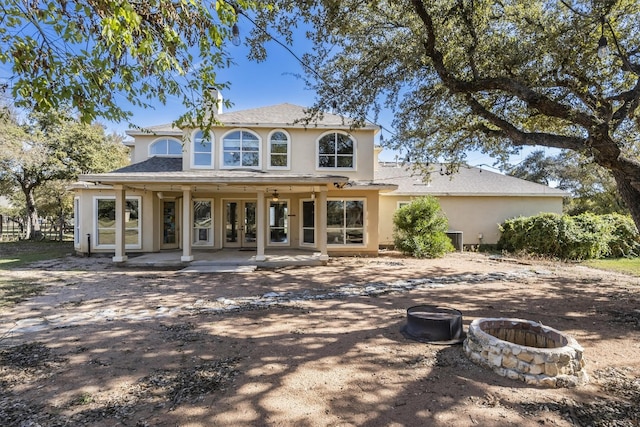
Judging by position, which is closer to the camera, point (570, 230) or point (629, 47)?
point (629, 47)

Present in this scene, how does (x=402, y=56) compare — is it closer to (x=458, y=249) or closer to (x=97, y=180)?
(x=97, y=180)

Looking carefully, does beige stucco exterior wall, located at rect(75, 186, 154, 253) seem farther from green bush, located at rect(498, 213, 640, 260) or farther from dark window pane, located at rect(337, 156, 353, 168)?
green bush, located at rect(498, 213, 640, 260)

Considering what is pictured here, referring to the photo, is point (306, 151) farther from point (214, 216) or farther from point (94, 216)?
point (94, 216)

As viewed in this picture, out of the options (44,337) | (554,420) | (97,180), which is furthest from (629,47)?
(97,180)

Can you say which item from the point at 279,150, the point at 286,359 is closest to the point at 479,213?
the point at 279,150

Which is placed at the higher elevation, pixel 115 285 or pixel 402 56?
pixel 402 56

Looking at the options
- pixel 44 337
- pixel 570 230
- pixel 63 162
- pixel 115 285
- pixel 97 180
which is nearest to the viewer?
pixel 44 337

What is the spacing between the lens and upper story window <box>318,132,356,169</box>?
45.6 feet

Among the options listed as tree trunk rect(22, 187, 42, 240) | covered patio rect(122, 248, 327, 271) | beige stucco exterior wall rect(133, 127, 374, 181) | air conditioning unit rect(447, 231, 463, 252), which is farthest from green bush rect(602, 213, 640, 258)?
tree trunk rect(22, 187, 42, 240)

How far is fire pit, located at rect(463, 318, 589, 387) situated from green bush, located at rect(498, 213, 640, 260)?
453 inches

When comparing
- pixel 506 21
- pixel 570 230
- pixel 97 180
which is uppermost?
pixel 506 21

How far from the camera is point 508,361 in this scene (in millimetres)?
3762

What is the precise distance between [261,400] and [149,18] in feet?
14.8

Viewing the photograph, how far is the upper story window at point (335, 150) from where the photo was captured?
1391 cm
